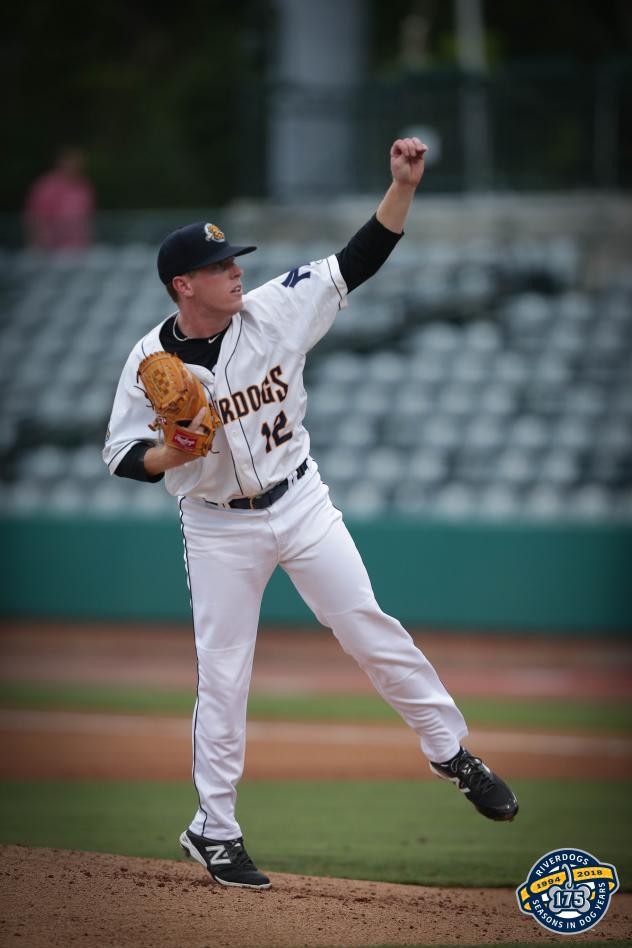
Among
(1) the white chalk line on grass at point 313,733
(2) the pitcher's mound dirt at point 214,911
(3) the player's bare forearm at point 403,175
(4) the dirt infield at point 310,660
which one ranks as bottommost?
(4) the dirt infield at point 310,660

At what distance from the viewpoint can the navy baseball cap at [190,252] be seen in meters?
4.17

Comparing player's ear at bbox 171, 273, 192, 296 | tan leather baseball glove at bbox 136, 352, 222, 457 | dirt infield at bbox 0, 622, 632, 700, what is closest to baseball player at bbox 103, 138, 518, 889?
player's ear at bbox 171, 273, 192, 296

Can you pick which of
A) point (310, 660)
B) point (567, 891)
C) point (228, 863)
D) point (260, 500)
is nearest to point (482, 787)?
point (567, 891)

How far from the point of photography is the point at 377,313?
14148 mm

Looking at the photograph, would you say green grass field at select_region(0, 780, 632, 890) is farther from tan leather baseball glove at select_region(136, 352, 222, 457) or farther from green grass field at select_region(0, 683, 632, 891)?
tan leather baseball glove at select_region(136, 352, 222, 457)

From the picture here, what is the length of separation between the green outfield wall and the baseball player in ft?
24.1

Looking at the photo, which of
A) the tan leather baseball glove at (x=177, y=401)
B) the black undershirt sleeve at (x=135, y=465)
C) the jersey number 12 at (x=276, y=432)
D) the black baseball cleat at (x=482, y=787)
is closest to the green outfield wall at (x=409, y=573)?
the black baseball cleat at (x=482, y=787)

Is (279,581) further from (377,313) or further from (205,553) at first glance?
(205,553)

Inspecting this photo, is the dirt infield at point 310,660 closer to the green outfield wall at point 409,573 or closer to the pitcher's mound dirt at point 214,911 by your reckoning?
the green outfield wall at point 409,573

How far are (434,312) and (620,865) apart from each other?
9.54 m

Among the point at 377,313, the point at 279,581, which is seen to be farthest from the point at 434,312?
the point at 279,581

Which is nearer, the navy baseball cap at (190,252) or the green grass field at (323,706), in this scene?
the navy baseball cap at (190,252)

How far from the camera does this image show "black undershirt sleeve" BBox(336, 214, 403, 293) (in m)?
4.32

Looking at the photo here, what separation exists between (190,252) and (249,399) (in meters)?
0.50
